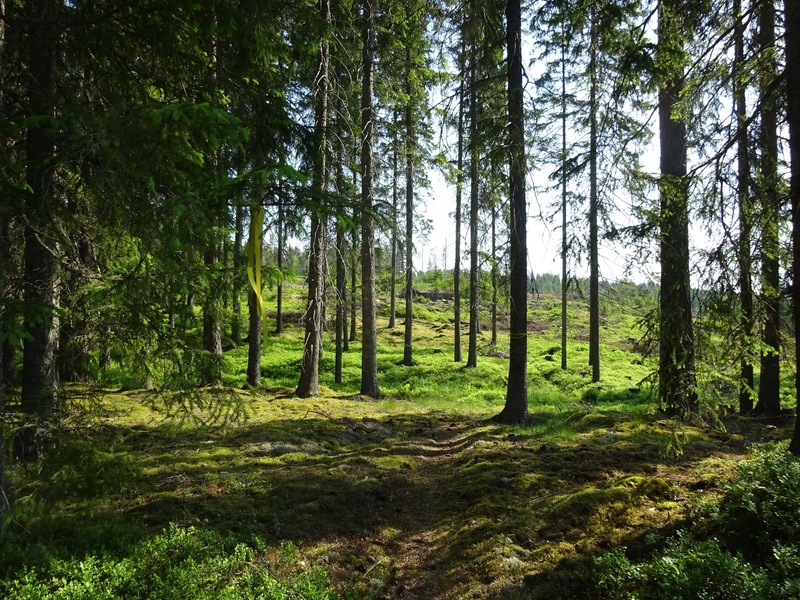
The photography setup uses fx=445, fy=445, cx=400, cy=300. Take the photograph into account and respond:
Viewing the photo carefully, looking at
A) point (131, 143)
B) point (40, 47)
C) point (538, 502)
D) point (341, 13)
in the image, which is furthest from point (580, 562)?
point (341, 13)

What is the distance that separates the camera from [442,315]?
1702 inches

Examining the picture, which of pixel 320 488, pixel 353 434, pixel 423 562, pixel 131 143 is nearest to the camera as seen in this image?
pixel 131 143

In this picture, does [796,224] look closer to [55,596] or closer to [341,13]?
[55,596]

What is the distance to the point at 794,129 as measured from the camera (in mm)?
4871

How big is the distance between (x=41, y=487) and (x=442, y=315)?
132ft

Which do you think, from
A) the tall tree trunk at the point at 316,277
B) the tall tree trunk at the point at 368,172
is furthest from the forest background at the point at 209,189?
the tall tree trunk at the point at 368,172

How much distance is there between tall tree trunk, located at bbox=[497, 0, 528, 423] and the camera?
331 inches

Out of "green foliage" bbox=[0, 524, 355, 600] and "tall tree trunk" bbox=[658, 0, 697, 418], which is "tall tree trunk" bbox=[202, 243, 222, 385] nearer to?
"green foliage" bbox=[0, 524, 355, 600]

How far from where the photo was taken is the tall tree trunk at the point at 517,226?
8.41m

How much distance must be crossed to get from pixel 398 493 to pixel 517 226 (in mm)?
5876

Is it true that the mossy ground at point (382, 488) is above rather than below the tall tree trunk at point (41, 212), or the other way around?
below

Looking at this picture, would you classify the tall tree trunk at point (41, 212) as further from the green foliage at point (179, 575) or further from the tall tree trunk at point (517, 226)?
the tall tree trunk at point (517, 226)

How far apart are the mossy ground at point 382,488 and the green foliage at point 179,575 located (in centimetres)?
23

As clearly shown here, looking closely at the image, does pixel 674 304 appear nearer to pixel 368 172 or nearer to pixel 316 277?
pixel 316 277
